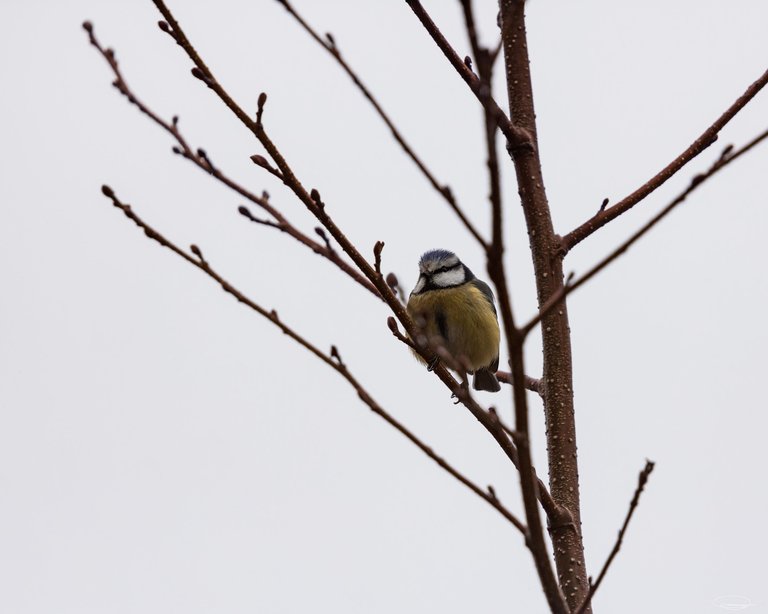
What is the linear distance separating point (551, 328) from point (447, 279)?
2265mm

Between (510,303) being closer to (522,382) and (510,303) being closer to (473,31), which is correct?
(522,382)

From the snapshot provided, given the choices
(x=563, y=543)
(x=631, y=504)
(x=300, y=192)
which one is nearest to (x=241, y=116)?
(x=300, y=192)

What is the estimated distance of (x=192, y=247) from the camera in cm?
190

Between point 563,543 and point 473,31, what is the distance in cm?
155

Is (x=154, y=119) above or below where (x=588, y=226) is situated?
below

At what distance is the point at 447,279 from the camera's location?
189 inches

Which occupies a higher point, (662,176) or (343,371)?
(662,176)

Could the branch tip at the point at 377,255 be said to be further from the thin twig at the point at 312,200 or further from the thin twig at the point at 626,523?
the thin twig at the point at 626,523

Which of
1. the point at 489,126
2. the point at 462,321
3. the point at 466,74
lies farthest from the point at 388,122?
the point at 462,321

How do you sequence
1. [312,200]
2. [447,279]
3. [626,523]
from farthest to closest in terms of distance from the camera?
1. [447,279]
2. [312,200]
3. [626,523]

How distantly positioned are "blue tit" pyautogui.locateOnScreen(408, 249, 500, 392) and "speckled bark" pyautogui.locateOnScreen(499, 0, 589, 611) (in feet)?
6.24

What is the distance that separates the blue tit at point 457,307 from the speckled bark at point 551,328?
1902mm

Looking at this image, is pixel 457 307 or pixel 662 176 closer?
pixel 662 176

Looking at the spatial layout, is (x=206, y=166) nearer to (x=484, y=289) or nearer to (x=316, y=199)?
(x=316, y=199)
